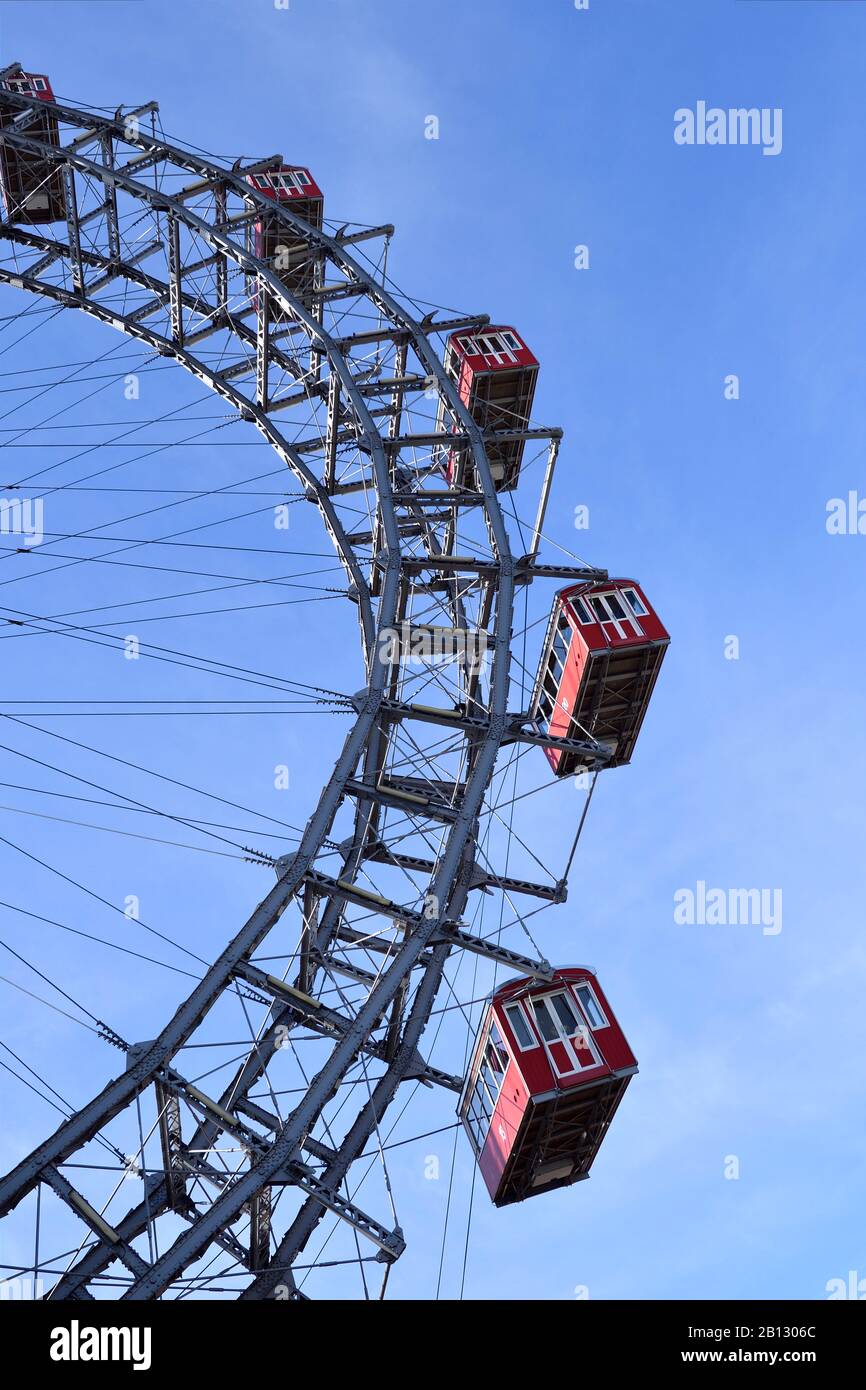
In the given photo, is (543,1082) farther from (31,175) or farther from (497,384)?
(31,175)

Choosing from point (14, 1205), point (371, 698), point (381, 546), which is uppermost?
point (381, 546)

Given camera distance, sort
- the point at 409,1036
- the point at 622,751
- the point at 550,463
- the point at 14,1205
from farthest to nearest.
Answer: the point at 550,463, the point at 622,751, the point at 409,1036, the point at 14,1205

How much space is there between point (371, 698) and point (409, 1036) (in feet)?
20.0

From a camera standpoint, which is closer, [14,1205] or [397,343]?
[14,1205]

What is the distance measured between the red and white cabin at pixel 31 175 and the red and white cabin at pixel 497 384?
11.3 m

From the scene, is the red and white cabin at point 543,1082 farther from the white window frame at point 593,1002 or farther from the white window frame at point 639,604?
the white window frame at point 639,604

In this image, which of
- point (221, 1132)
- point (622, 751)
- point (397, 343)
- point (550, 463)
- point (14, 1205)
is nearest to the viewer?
point (14, 1205)

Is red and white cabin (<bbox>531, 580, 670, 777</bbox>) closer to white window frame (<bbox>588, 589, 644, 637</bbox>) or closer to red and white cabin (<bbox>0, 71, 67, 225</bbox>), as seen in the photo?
white window frame (<bbox>588, 589, 644, 637</bbox>)

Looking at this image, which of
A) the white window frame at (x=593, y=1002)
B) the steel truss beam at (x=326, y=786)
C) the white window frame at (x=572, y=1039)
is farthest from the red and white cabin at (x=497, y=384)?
the white window frame at (x=572, y=1039)

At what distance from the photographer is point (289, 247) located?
3803 cm

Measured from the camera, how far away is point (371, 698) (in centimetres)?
2620
